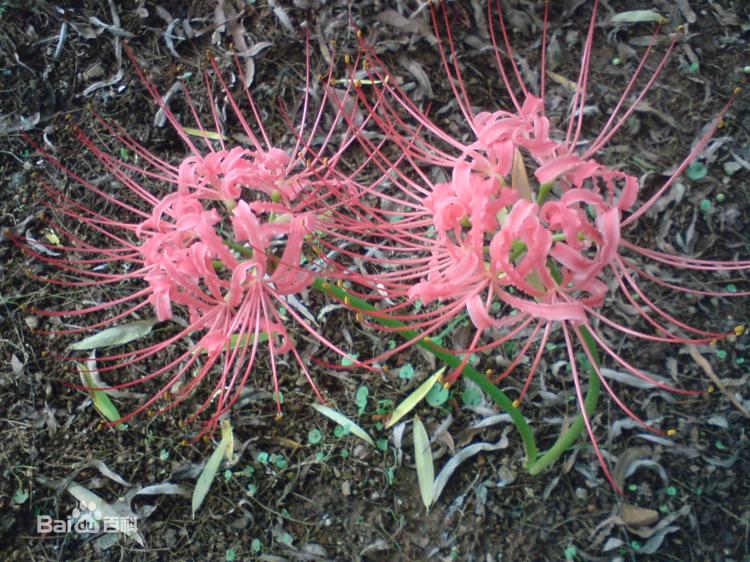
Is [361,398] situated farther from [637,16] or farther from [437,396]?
[637,16]

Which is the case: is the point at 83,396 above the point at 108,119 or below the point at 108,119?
below

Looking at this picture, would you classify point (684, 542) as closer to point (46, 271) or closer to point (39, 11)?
point (46, 271)

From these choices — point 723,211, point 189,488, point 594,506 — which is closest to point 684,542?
point 594,506

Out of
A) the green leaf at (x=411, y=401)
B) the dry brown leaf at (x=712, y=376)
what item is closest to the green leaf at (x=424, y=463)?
the green leaf at (x=411, y=401)

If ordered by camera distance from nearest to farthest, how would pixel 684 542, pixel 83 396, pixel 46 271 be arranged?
pixel 684 542
pixel 83 396
pixel 46 271

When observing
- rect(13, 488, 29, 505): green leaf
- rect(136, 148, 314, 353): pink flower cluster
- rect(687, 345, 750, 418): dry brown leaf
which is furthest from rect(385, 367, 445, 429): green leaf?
rect(13, 488, 29, 505): green leaf

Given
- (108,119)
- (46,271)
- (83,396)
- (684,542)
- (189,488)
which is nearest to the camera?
(684,542)
